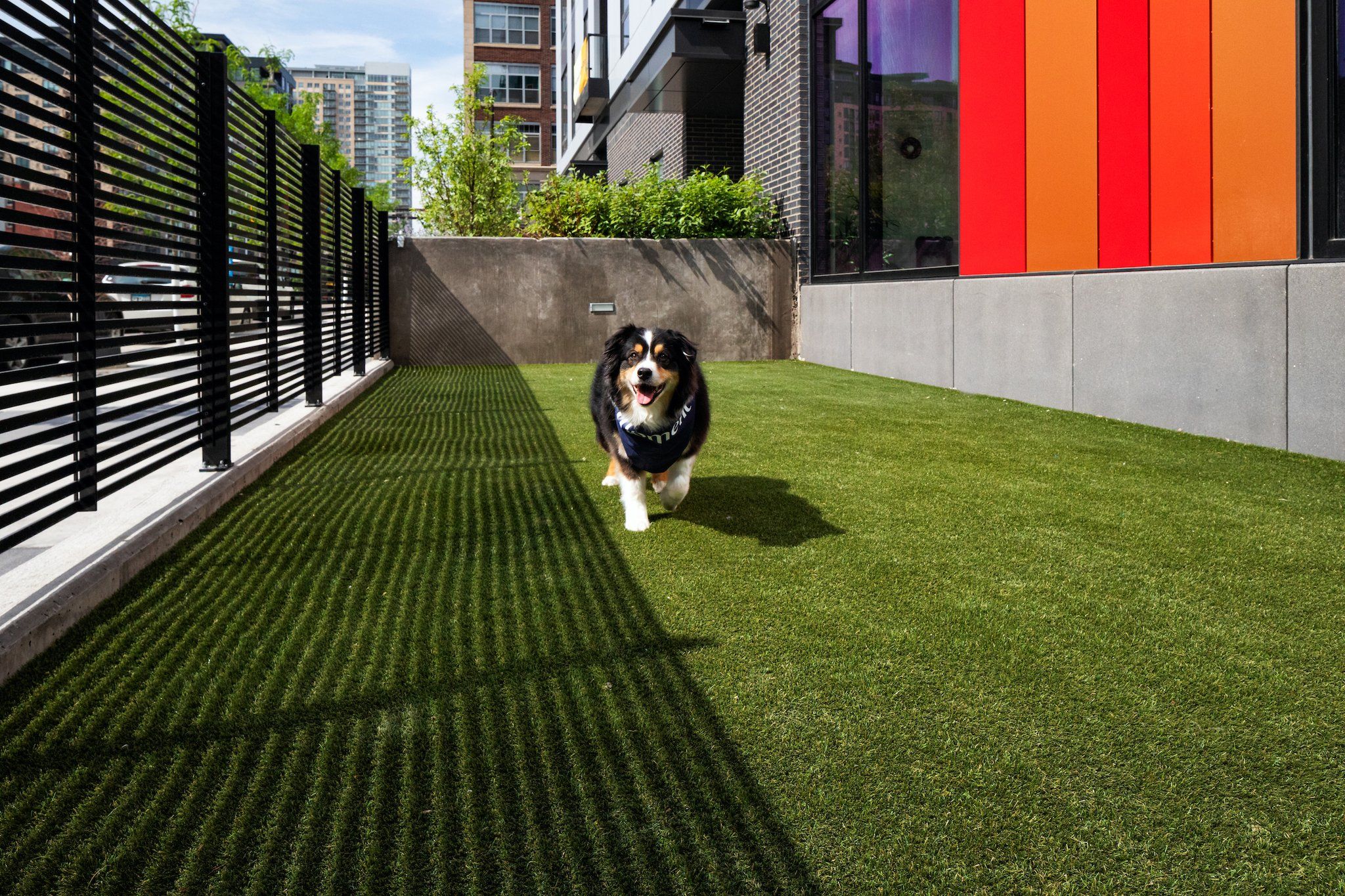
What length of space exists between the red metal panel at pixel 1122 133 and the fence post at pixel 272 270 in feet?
20.1

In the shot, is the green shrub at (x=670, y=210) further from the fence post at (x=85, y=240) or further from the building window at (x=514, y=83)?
the building window at (x=514, y=83)

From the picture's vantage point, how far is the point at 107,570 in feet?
10.9

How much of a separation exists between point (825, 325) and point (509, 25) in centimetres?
4191

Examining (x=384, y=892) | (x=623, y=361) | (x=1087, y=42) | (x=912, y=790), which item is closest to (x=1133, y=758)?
(x=912, y=790)

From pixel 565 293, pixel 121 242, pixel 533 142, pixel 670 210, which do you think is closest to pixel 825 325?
pixel 670 210

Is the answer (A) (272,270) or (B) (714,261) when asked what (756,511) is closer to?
(A) (272,270)

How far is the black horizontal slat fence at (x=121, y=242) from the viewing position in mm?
3256

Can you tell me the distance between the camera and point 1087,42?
8102mm

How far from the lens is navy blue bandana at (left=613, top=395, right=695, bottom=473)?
446cm

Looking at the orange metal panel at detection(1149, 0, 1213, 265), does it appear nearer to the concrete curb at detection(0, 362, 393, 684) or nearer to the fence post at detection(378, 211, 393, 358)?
the concrete curb at detection(0, 362, 393, 684)

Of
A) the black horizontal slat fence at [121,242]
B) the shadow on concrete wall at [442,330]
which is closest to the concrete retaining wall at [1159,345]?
the black horizontal slat fence at [121,242]

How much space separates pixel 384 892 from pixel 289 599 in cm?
180

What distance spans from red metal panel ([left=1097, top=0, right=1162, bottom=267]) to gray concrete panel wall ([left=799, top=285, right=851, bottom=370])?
4.77 meters

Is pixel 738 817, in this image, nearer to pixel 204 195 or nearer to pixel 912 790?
pixel 912 790
